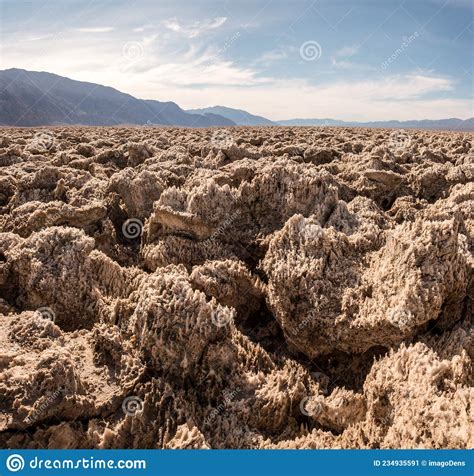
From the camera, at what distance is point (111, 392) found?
239 centimetres

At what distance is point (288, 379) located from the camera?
262 centimetres

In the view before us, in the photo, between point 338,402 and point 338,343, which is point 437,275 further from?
point 338,402

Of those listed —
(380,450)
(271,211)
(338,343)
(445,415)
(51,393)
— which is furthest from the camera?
(271,211)

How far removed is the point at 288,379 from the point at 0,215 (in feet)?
17.5

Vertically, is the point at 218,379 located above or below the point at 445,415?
below

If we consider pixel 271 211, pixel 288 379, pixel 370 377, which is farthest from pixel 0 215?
pixel 370 377

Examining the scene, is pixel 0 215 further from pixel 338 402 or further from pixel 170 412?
pixel 338 402

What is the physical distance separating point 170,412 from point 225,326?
0.61 m

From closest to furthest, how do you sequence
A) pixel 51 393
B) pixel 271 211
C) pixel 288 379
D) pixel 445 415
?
pixel 445 415, pixel 51 393, pixel 288 379, pixel 271 211

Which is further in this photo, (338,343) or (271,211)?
(271,211)

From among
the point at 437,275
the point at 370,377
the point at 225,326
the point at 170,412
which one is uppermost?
the point at 437,275

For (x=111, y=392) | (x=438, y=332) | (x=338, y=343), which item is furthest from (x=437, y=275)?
(x=111, y=392)

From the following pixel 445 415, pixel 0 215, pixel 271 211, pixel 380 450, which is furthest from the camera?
pixel 0 215

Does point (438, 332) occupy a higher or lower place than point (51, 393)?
higher
